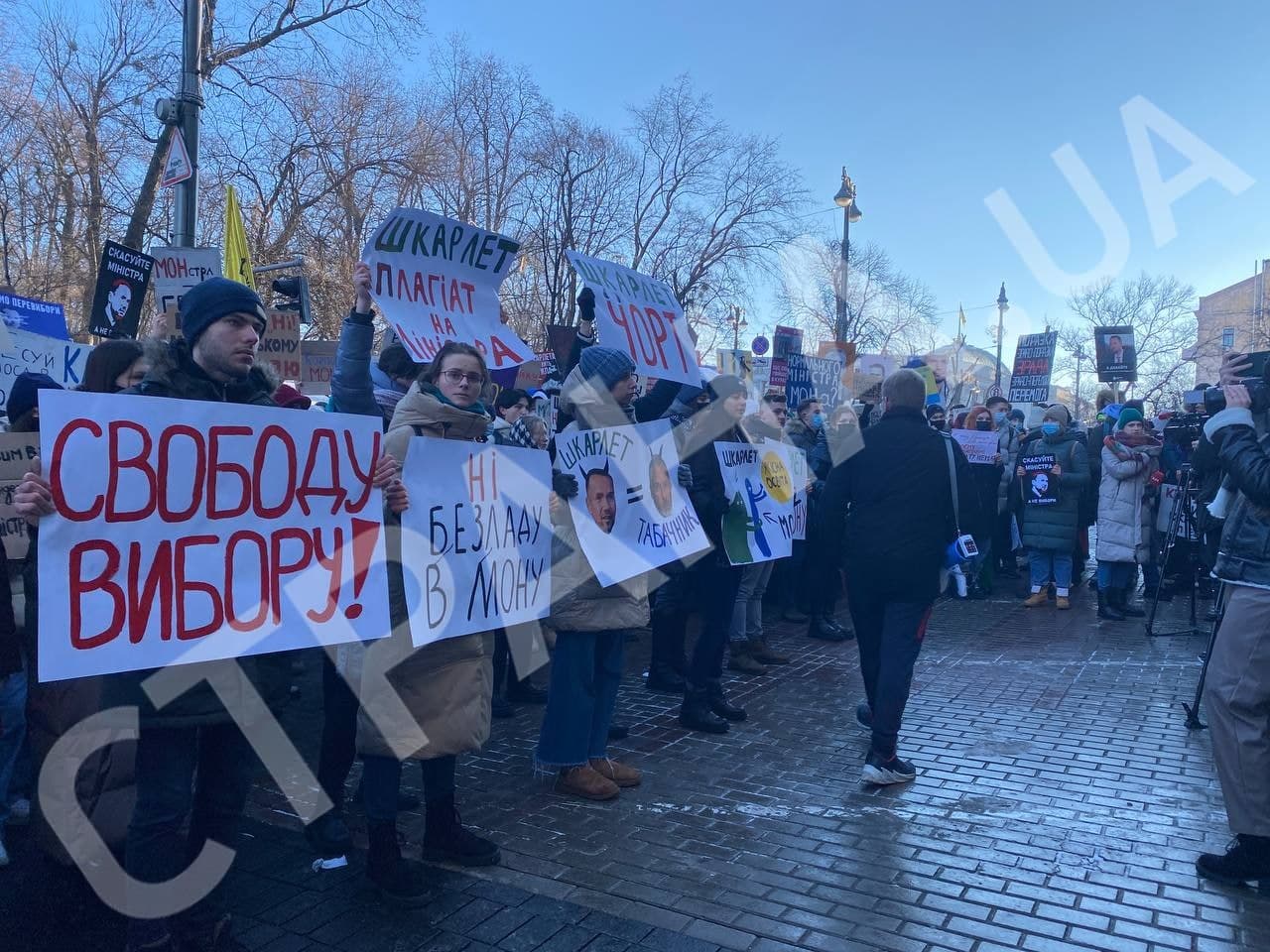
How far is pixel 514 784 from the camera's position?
4910 mm

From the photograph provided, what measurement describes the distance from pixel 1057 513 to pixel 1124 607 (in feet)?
3.71

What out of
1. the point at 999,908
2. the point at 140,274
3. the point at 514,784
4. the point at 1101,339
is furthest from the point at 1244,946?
the point at 1101,339

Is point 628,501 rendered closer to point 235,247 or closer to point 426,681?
point 426,681

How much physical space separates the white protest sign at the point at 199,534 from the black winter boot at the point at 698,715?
2881 mm

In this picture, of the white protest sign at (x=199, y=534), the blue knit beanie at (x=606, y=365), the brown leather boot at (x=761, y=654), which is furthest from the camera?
the brown leather boot at (x=761, y=654)

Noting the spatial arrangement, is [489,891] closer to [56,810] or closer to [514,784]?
[514,784]

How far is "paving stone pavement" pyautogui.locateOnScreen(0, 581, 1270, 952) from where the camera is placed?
340 cm

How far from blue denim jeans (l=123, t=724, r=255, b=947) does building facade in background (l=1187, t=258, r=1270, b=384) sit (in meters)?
56.9

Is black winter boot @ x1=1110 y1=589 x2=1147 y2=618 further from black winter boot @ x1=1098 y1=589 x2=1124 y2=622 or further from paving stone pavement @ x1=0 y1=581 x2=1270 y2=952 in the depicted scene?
paving stone pavement @ x1=0 y1=581 x2=1270 y2=952

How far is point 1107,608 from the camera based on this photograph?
968cm

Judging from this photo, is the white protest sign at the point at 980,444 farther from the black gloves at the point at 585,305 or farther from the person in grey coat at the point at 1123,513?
the black gloves at the point at 585,305

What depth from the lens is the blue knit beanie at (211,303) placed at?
3.03m

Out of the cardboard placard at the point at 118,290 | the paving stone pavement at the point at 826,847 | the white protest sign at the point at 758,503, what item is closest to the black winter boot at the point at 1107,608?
the paving stone pavement at the point at 826,847

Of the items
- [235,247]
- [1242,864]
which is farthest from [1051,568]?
[235,247]
